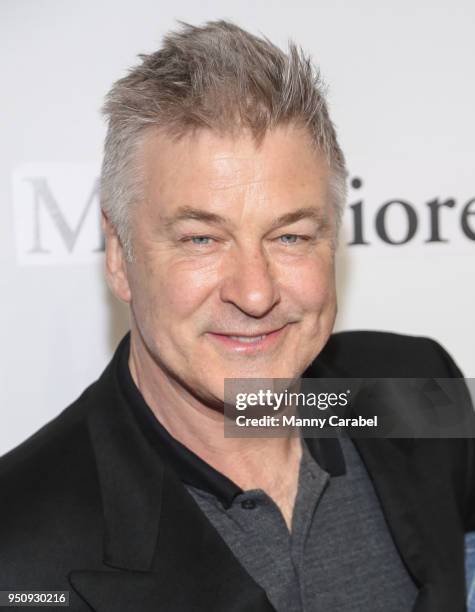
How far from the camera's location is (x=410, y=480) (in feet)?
5.50

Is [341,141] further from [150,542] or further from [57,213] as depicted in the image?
[150,542]

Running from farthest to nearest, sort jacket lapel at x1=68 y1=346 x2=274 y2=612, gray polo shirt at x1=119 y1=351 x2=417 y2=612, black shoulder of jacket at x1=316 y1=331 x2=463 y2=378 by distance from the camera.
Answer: black shoulder of jacket at x1=316 y1=331 x2=463 y2=378 < gray polo shirt at x1=119 y1=351 x2=417 y2=612 < jacket lapel at x1=68 y1=346 x2=274 y2=612

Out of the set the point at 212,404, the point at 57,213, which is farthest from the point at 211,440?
the point at 57,213

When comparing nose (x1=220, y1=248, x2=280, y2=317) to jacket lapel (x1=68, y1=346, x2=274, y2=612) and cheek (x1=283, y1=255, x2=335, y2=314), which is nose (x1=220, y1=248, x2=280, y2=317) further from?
jacket lapel (x1=68, y1=346, x2=274, y2=612)

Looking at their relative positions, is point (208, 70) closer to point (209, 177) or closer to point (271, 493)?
point (209, 177)

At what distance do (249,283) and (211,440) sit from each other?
1.07 feet

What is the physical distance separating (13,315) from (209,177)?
2.53ft

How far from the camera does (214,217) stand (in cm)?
138

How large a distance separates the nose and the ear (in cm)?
22

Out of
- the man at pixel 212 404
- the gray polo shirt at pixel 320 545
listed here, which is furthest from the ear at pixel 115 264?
the gray polo shirt at pixel 320 545

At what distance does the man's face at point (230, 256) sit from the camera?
4.55 feet

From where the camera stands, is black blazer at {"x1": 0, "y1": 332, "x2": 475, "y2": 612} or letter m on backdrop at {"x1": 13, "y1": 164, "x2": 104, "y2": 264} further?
letter m on backdrop at {"x1": 13, "y1": 164, "x2": 104, "y2": 264}

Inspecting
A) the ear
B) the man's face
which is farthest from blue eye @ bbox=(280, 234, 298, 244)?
the ear

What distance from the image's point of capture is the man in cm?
139
